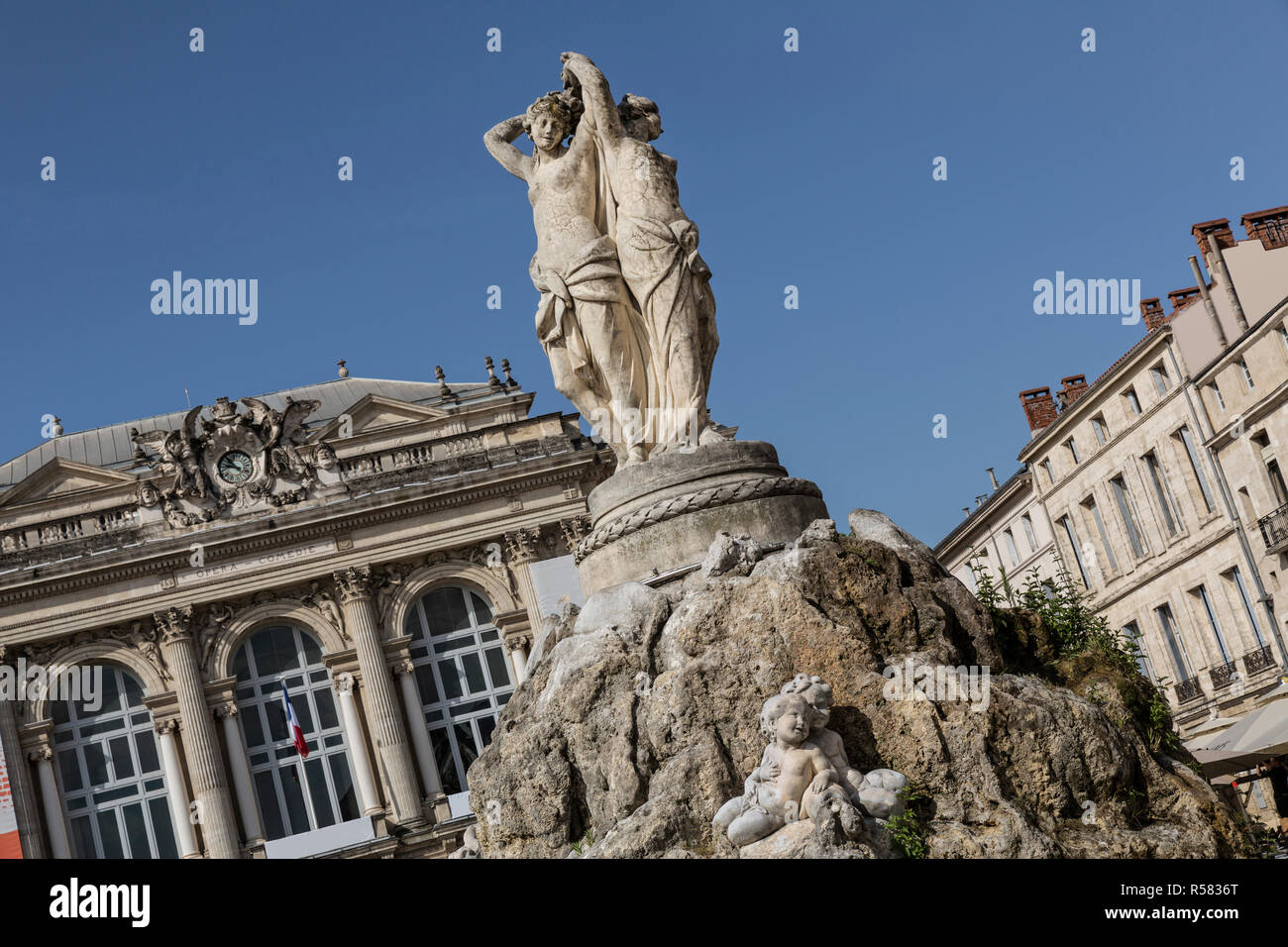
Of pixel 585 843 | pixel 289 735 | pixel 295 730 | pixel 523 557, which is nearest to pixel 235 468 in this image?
pixel 289 735

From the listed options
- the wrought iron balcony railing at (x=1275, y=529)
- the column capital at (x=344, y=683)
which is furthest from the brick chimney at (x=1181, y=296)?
the column capital at (x=344, y=683)

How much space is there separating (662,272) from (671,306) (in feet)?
A: 0.71

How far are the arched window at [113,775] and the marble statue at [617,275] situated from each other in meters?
32.3

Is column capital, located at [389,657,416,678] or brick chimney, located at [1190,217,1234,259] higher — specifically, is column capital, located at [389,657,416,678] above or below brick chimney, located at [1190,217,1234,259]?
below

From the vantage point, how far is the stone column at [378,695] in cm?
3788

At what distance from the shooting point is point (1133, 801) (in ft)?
22.5

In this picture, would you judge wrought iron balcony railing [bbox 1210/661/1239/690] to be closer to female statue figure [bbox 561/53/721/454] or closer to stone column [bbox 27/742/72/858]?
stone column [bbox 27/742/72/858]

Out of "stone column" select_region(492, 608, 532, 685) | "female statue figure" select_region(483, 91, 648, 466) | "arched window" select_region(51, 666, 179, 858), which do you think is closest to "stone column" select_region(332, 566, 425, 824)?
"stone column" select_region(492, 608, 532, 685)

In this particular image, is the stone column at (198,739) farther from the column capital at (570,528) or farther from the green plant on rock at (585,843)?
the green plant on rock at (585,843)

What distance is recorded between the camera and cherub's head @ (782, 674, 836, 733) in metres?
6.45

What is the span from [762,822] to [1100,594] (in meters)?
39.9

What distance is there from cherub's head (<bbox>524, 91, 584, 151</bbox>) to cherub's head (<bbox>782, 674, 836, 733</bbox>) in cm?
449
